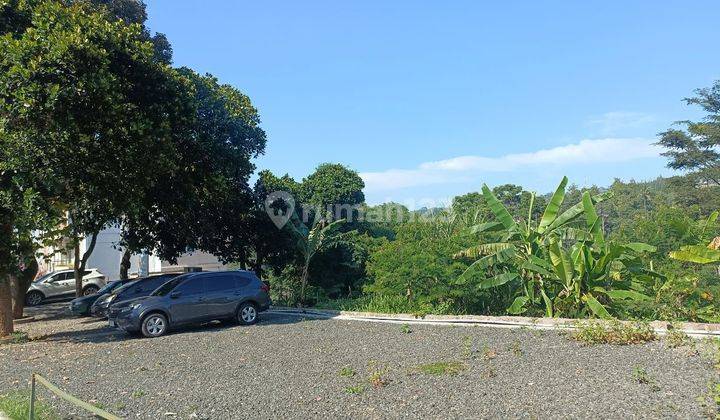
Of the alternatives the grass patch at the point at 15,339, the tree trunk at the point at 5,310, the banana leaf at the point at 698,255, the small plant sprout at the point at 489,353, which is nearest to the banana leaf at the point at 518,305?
the banana leaf at the point at 698,255

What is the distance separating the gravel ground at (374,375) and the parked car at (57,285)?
17.6 meters

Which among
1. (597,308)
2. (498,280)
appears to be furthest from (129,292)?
(597,308)

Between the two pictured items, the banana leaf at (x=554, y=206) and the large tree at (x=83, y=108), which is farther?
the banana leaf at (x=554, y=206)

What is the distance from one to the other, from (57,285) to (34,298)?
4.39 ft

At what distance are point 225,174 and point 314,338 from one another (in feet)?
26.9

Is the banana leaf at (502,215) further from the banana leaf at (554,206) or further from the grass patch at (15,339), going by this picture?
the grass patch at (15,339)

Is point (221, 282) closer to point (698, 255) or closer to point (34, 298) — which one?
point (698, 255)

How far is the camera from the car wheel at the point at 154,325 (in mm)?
14289

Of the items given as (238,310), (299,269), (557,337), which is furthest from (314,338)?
(299,269)

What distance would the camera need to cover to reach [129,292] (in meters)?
18.8

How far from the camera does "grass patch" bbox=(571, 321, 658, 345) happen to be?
9.75 metres

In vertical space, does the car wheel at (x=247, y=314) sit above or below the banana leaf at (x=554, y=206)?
below

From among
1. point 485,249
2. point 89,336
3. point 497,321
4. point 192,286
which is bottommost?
point 497,321

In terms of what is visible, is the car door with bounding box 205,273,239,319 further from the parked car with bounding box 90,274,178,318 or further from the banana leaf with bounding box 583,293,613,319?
the banana leaf with bounding box 583,293,613,319
